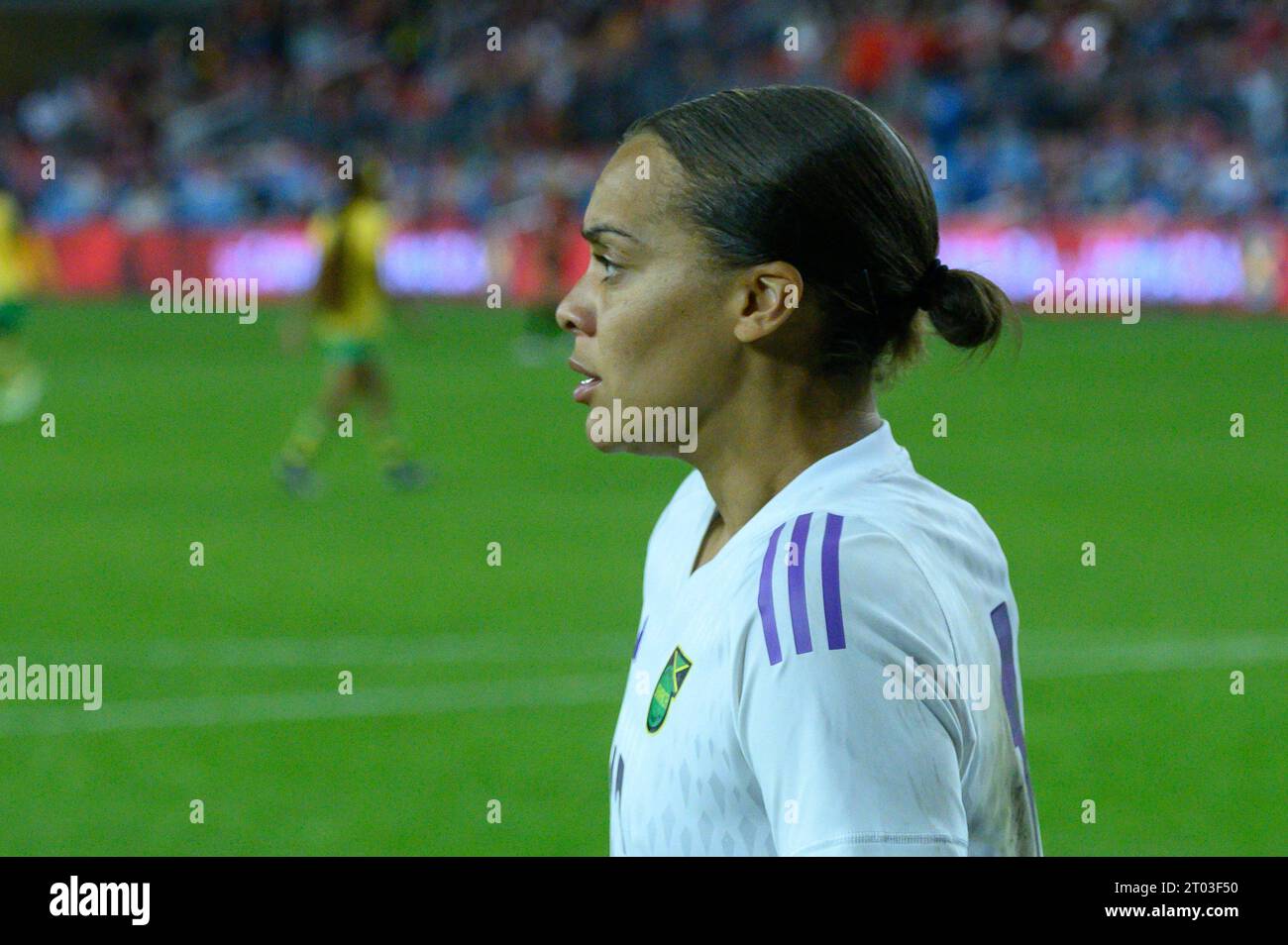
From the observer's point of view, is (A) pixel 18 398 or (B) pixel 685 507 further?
(A) pixel 18 398

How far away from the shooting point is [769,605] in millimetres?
2217

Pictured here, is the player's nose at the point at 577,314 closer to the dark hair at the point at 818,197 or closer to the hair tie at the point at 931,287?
the dark hair at the point at 818,197

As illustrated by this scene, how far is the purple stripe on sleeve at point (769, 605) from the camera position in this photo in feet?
7.14

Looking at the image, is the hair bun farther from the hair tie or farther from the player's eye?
the player's eye

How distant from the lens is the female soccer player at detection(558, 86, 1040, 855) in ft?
7.01

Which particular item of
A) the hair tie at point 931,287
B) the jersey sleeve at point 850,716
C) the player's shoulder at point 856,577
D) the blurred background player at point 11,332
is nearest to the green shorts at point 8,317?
the blurred background player at point 11,332

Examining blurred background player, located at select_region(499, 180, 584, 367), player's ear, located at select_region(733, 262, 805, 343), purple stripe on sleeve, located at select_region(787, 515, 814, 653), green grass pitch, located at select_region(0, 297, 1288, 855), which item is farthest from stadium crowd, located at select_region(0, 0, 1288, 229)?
purple stripe on sleeve, located at select_region(787, 515, 814, 653)

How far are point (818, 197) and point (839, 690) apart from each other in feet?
1.98

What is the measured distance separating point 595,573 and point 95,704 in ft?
11.0

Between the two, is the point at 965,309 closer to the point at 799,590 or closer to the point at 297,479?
the point at 799,590

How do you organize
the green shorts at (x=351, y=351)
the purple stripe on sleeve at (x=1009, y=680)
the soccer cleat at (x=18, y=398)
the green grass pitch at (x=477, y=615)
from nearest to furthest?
the purple stripe on sleeve at (x=1009, y=680)
the green grass pitch at (x=477, y=615)
the green shorts at (x=351, y=351)
the soccer cleat at (x=18, y=398)

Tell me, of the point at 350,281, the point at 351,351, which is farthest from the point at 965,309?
the point at 350,281

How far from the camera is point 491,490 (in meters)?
13.8

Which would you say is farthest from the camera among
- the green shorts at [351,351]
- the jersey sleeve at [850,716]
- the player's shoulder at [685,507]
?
the green shorts at [351,351]
